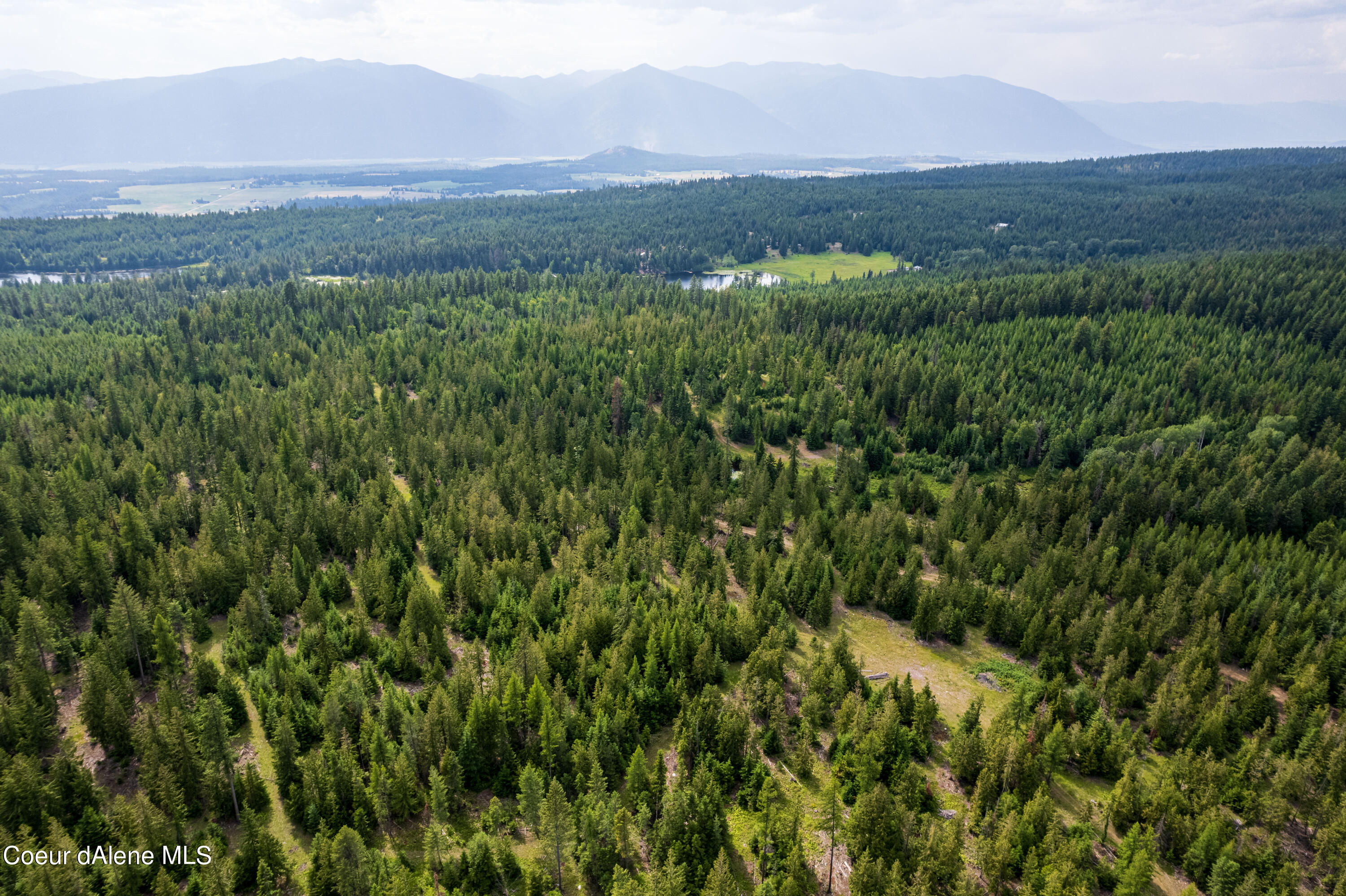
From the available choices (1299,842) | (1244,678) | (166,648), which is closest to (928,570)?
(1244,678)

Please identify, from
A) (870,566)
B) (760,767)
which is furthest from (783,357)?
(760,767)

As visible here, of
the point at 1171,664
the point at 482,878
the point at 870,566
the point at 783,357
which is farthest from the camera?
the point at 783,357

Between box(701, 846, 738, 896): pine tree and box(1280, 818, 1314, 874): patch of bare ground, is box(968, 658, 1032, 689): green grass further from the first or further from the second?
box(701, 846, 738, 896): pine tree

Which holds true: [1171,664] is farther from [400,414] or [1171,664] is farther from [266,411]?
[266,411]

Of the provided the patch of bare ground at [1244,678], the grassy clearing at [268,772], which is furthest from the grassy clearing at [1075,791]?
the grassy clearing at [268,772]

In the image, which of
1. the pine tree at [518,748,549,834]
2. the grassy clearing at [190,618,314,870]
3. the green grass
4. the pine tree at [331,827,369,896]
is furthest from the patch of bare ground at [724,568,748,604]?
the grassy clearing at [190,618,314,870]
